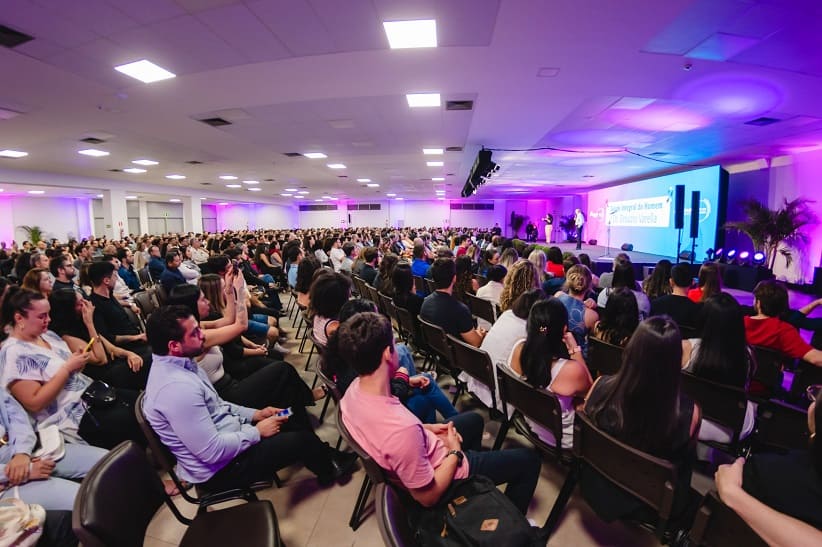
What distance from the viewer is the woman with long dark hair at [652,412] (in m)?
1.55

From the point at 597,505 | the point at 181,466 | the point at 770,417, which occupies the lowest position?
the point at 597,505

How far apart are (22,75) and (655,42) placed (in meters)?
6.31

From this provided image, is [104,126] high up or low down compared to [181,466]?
up

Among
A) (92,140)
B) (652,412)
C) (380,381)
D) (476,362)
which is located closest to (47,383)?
(380,381)

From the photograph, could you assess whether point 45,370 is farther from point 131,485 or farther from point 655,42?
point 655,42

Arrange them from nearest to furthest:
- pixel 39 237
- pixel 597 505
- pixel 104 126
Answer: pixel 597 505 → pixel 104 126 → pixel 39 237

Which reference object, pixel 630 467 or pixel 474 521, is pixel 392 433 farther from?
pixel 630 467

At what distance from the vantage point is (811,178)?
8.53 metres

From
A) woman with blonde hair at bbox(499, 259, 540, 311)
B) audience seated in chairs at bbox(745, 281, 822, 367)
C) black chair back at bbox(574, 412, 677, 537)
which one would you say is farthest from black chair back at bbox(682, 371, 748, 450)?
woman with blonde hair at bbox(499, 259, 540, 311)

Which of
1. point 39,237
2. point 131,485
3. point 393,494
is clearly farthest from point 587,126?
point 39,237

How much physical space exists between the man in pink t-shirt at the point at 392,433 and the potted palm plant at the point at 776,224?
10968 mm

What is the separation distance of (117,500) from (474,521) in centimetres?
123

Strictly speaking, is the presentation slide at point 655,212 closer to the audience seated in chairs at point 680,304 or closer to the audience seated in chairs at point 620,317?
the audience seated in chairs at point 680,304

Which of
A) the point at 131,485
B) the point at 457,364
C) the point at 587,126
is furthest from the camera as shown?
the point at 587,126
